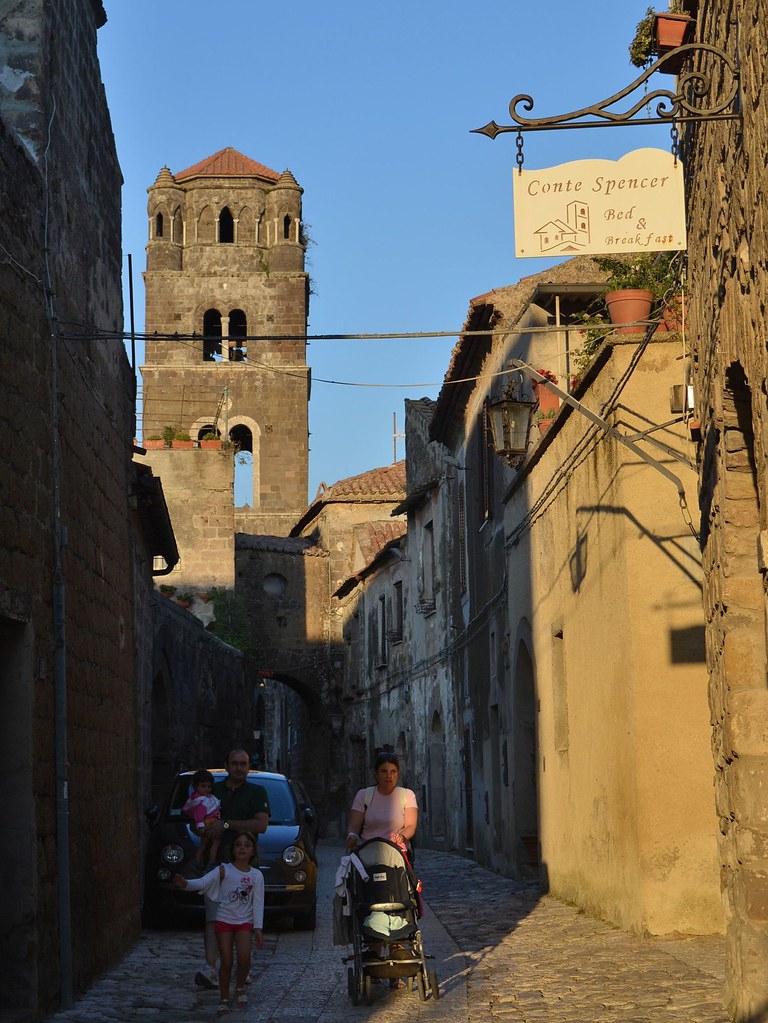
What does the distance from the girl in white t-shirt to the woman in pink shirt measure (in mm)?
653

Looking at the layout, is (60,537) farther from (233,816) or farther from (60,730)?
(233,816)

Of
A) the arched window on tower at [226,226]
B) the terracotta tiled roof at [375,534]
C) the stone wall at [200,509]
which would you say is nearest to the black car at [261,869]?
the stone wall at [200,509]

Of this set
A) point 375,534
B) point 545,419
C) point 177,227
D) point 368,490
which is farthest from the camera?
point 177,227

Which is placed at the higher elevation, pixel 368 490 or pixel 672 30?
pixel 368 490

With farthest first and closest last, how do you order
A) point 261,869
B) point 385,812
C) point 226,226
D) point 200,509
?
point 226,226 → point 200,509 → point 261,869 → point 385,812

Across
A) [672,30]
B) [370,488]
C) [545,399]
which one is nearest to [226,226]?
[370,488]

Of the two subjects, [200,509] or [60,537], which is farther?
[200,509]

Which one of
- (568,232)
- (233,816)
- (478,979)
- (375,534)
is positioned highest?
(375,534)

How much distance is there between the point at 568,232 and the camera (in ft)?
22.5

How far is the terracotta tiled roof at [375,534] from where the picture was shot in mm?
39094

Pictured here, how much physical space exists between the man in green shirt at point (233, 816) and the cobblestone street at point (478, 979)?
0.22 meters

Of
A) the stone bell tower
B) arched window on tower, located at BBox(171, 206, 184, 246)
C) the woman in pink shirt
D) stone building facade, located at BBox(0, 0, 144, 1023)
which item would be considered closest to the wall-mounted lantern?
stone building facade, located at BBox(0, 0, 144, 1023)

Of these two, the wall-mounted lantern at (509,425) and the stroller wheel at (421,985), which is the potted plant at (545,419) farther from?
the stroller wheel at (421,985)

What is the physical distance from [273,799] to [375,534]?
26.0m
